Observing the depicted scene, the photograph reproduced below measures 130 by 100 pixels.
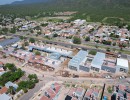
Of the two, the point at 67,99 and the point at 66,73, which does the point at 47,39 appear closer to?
the point at 66,73

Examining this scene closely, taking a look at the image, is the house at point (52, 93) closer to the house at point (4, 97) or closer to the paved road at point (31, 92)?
the paved road at point (31, 92)

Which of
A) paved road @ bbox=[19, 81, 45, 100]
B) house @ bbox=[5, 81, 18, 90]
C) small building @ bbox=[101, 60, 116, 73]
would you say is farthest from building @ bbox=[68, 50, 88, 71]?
house @ bbox=[5, 81, 18, 90]

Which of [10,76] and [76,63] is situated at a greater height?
[76,63]

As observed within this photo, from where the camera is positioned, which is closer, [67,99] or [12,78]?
[67,99]

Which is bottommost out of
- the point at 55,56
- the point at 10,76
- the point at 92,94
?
the point at 92,94

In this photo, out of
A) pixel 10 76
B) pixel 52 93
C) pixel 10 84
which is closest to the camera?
pixel 52 93

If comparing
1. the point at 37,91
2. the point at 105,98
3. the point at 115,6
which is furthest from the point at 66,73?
the point at 115,6

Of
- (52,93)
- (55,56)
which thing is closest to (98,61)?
(55,56)

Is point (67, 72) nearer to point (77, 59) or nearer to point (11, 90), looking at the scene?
point (77, 59)

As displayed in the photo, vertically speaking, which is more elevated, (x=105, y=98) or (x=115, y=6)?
(x=115, y=6)

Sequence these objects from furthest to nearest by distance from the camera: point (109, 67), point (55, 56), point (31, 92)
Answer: point (55, 56)
point (109, 67)
point (31, 92)

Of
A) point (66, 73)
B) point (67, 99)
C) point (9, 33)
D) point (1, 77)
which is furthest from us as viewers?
point (9, 33)
